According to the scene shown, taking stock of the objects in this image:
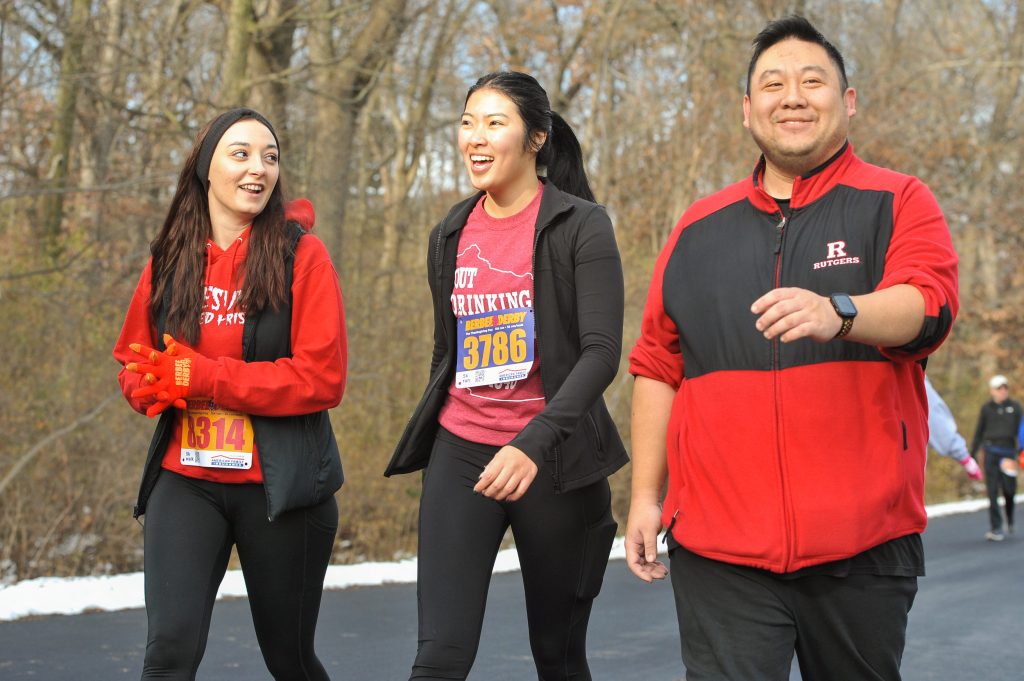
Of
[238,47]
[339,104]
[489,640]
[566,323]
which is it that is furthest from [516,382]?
[339,104]

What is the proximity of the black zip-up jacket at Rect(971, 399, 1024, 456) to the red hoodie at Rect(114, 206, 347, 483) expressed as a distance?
1449 cm

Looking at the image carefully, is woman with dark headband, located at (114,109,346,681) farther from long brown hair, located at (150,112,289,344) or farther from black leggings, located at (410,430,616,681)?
black leggings, located at (410,430,616,681)

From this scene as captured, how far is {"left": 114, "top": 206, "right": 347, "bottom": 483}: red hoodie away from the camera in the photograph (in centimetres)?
413

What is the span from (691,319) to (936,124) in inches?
1155

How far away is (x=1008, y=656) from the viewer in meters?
8.09

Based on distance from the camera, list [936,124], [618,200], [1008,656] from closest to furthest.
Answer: [1008,656] → [618,200] → [936,124]

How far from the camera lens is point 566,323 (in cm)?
425

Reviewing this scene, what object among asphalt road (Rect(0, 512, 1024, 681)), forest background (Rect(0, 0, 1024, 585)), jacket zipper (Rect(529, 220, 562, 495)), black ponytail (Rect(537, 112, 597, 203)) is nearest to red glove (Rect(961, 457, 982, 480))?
asphalt road (Rect(0, 512, 1024, 681))

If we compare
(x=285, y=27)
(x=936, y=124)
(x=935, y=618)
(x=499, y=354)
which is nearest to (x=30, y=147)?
(x=285, y=27)

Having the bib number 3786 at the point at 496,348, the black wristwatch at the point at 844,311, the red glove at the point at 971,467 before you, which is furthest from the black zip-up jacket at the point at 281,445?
the red glove at the point at 971,467

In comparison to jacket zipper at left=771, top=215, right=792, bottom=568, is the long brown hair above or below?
above

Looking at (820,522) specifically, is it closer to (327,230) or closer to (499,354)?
(499,354)

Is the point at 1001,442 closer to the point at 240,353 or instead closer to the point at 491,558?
the point at 491,558

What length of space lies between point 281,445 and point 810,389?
1793mm
